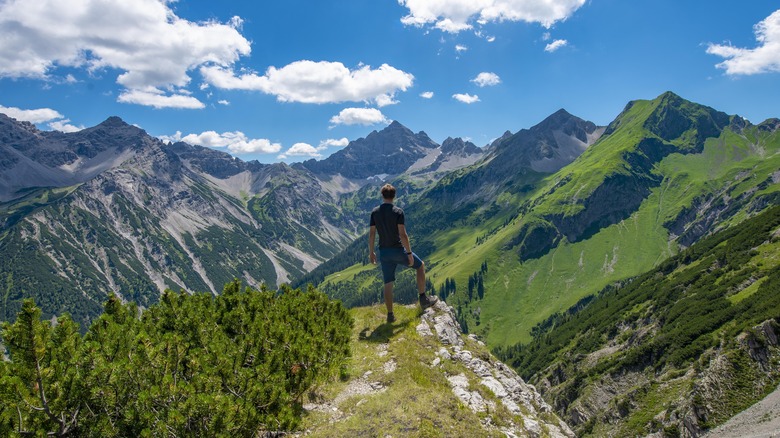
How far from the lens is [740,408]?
80.7m

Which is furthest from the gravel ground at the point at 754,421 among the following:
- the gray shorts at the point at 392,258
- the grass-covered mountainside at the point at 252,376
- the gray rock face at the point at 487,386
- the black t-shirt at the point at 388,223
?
the black t-shirt at the point at 388,223

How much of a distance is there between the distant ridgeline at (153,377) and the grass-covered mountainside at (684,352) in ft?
321

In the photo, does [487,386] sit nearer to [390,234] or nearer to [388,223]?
[390,234]

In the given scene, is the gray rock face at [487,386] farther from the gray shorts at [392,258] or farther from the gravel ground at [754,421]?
the gravel ground at [754,421]

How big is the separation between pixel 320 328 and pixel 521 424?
807 cm

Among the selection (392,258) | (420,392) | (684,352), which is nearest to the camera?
(420,392)

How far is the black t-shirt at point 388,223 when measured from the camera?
17.9 metres

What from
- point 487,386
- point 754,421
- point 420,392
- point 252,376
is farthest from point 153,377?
point 754,421

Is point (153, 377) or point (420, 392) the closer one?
point (153, 377)

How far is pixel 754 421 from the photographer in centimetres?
6756

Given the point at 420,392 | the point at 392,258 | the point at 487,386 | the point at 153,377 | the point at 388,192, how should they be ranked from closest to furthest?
the point at 153,377
the point at 420,392
the point at 487,386
the point at 388,192
the point at 392,258

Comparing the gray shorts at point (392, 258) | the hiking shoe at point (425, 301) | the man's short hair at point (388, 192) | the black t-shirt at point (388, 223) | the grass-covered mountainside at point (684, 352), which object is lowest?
the grass-covered mountainside at point (684, 352)

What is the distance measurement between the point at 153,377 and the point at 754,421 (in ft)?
306

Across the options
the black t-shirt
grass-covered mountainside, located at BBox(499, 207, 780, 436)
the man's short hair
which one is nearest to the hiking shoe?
the black t-shirt
